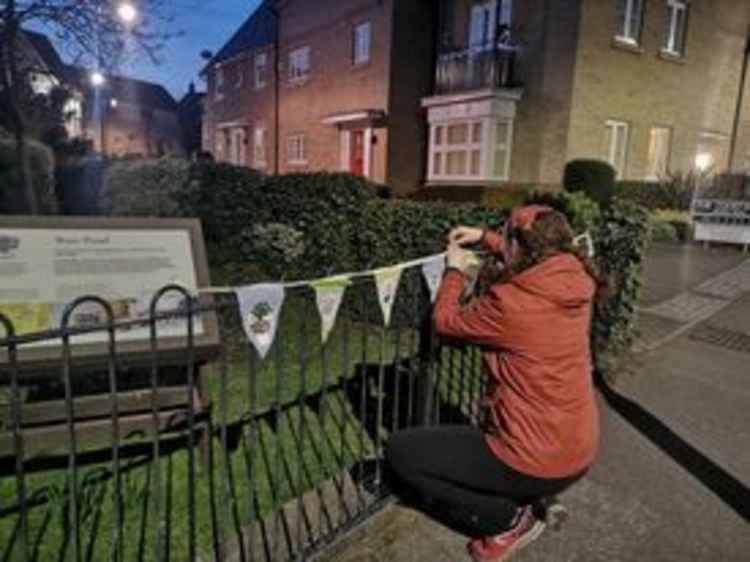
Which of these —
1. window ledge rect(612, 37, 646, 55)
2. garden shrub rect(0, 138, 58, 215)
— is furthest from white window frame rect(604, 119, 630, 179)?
garden shrub rect(0, 138, 58, 215)

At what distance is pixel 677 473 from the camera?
4.04m

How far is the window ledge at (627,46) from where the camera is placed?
54.4ft

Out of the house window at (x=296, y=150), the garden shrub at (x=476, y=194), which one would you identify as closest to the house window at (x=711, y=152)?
the garden shrub at (x=476, y=194)

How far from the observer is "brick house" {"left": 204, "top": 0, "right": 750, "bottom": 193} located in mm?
16250

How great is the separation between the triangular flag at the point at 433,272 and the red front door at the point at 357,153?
17.9 metres

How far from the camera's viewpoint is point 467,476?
2842 mm

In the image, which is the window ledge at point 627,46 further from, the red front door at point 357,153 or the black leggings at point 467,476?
the black leggings at point 467,476

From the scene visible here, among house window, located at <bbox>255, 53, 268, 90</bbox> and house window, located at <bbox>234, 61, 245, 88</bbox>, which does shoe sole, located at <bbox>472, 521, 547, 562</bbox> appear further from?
house window, located at <bbox>234, 61, 245, 88</bbox>

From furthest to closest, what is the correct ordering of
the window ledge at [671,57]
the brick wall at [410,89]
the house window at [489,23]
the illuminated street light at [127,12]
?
the brick wall at [410,89] < the window ledge at [671,57] < the house window at [489,23] < the illuminated street light at [127,12]

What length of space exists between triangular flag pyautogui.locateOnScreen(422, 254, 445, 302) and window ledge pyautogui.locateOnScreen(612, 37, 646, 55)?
49.9 ft

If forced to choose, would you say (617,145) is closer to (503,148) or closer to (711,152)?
(503,148)

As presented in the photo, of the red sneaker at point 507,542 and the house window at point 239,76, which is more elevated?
the house window at point 239,76

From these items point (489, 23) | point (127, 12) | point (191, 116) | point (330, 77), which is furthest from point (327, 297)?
point (191, 116)

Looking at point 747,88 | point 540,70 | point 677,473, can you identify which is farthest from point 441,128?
point 677,473
